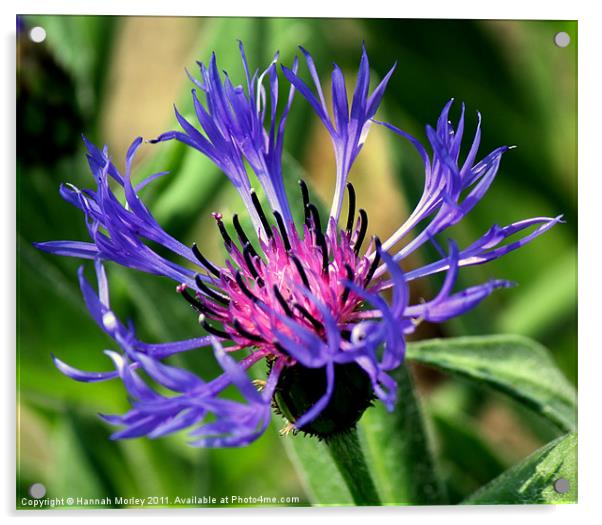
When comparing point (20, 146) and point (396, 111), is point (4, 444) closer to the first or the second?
point (20, 146)

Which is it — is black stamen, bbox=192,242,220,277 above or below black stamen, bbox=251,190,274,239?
below

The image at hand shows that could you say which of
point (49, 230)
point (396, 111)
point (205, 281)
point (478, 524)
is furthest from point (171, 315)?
point (396, 111)

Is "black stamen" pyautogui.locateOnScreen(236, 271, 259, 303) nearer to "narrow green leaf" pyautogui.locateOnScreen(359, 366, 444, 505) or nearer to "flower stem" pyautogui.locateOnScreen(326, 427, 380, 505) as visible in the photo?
"flower stem" pyautogui.locateOnScreen(326, 427, 380, 505)

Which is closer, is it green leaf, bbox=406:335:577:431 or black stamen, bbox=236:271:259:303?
black stamen, bbox=236:271:259:303

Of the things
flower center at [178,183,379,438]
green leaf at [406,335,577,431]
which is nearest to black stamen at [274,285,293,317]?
flower center at [178,183,379,438]
